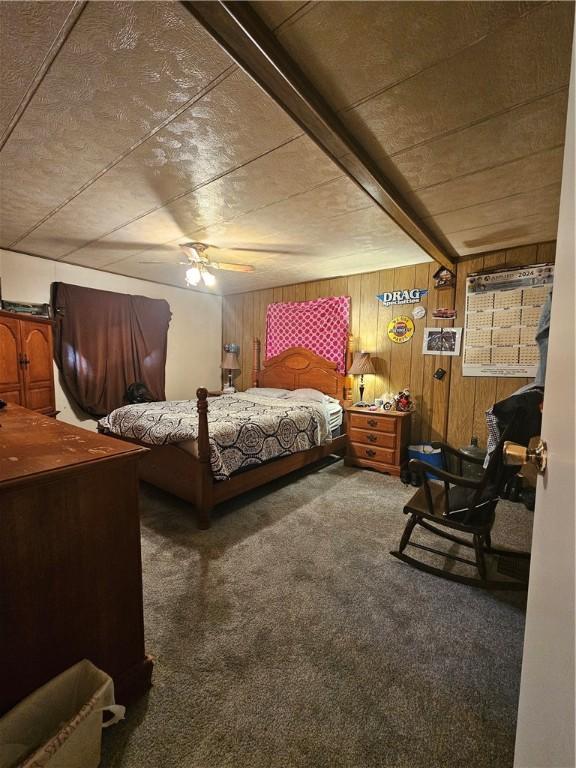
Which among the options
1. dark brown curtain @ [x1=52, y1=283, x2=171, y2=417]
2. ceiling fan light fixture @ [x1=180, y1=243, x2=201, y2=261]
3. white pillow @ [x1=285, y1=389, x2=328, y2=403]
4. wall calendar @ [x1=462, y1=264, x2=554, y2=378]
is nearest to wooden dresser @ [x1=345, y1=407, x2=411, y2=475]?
white pillow @ [x1=285, y1=389, x2=328, y2=403]

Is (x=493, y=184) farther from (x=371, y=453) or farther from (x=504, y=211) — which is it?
(x=371, y=453)

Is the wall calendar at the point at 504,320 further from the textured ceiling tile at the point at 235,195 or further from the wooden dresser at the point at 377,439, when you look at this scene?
the textured ceiling tile at the point at 235,195

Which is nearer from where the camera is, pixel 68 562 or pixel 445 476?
pixel 68 562

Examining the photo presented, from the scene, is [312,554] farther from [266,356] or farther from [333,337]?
[266,356]

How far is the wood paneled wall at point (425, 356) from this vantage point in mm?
3148

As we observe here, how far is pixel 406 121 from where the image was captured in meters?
1.44

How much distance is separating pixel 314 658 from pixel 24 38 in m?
2.57

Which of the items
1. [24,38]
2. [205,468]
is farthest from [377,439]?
[24,38]

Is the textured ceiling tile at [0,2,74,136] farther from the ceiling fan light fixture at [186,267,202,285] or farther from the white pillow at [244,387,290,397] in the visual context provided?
the white pillow at [244,387,290,397]

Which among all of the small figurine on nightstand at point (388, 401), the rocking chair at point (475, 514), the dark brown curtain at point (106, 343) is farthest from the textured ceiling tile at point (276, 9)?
the dark brown curtain at point (106, 343)

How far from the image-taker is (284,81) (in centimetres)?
119

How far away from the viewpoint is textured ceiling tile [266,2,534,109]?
3.21ft

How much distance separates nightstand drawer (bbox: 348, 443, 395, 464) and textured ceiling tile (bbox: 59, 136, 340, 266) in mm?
2561

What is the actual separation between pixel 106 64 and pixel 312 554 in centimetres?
257
